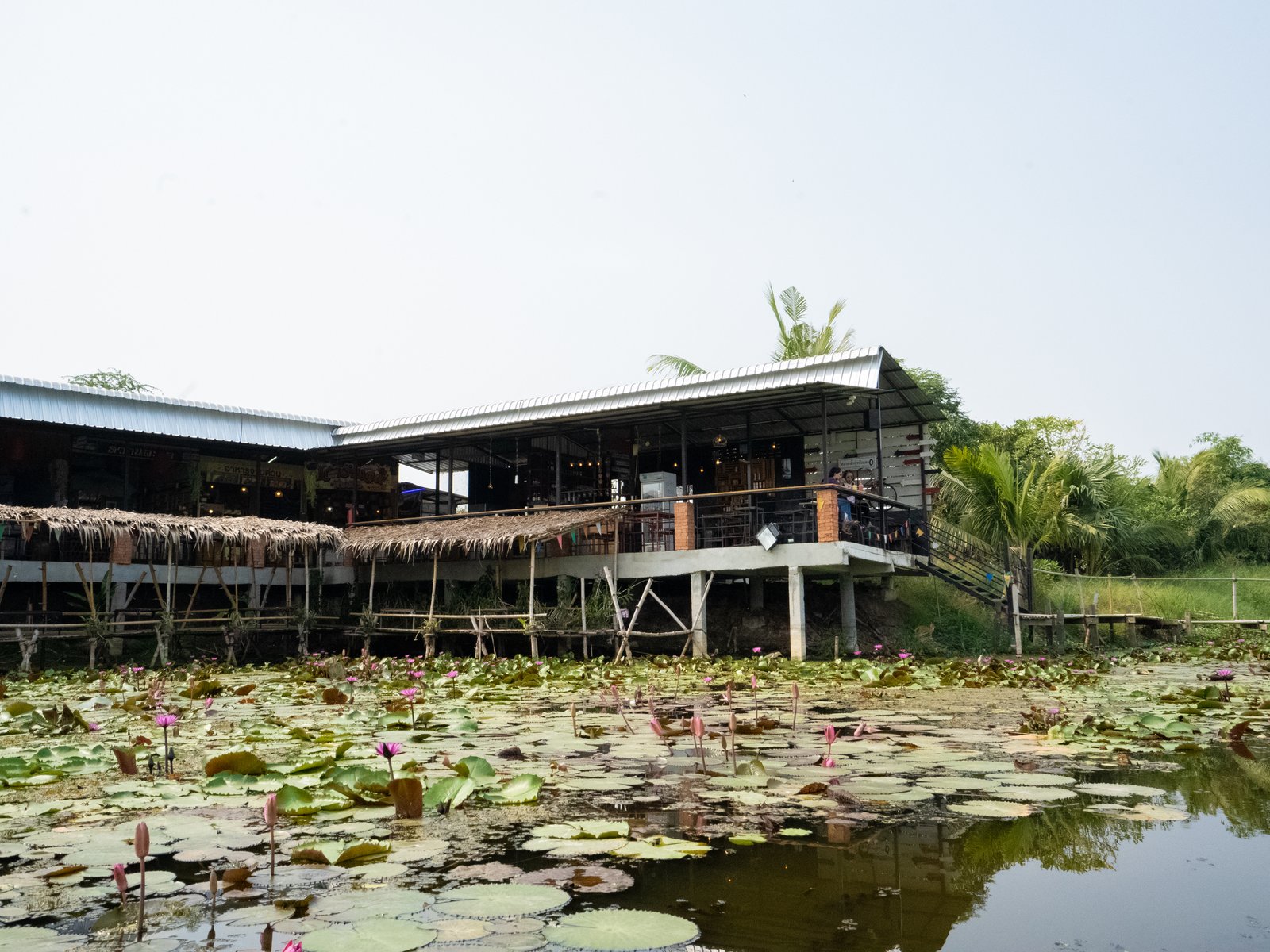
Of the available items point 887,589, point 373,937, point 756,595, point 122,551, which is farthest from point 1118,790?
point 122,551

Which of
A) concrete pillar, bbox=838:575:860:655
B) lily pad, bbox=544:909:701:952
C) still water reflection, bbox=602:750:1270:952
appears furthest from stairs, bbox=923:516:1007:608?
lily pad, bbox=544:909:701:952

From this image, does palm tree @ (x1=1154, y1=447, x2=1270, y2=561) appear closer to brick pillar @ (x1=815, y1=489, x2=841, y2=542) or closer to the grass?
the grass

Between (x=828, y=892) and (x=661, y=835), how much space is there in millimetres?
708

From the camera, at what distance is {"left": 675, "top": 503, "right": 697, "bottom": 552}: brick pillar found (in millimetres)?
14914

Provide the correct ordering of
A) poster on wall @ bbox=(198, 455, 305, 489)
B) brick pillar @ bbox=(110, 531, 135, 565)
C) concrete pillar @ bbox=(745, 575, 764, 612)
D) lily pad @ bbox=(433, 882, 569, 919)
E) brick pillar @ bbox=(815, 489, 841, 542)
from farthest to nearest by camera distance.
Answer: poster on wall @ bbox=(198, 455, 305, 489)
concrete pillar @ bbox=(745, 575, 764, 612)
brick pillar @ bbox=(110, 531, 135, 565)
brick pillar @ bbox=(815, 489, 841, 542)
lily pad @ bbox=(433, 882, 569, 919)

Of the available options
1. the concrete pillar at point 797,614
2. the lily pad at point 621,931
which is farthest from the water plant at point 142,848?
the concrete pillar at point 797,614

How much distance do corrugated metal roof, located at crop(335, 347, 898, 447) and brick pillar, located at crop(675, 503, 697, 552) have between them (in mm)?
1592

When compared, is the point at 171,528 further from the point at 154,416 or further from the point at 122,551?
the point at 154,416

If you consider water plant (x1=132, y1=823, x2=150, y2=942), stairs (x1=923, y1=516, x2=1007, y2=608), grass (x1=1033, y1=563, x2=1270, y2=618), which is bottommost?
water plant (x1=132, y1=823, x2=150, y2=942)

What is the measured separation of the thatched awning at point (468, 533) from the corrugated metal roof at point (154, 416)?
2.72 m

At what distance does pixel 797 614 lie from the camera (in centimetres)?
1427

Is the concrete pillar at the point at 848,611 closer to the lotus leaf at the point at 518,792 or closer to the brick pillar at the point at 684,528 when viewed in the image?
the brick pillar at the point at 684,528

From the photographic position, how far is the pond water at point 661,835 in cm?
231

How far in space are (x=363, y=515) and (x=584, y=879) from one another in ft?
63.1
